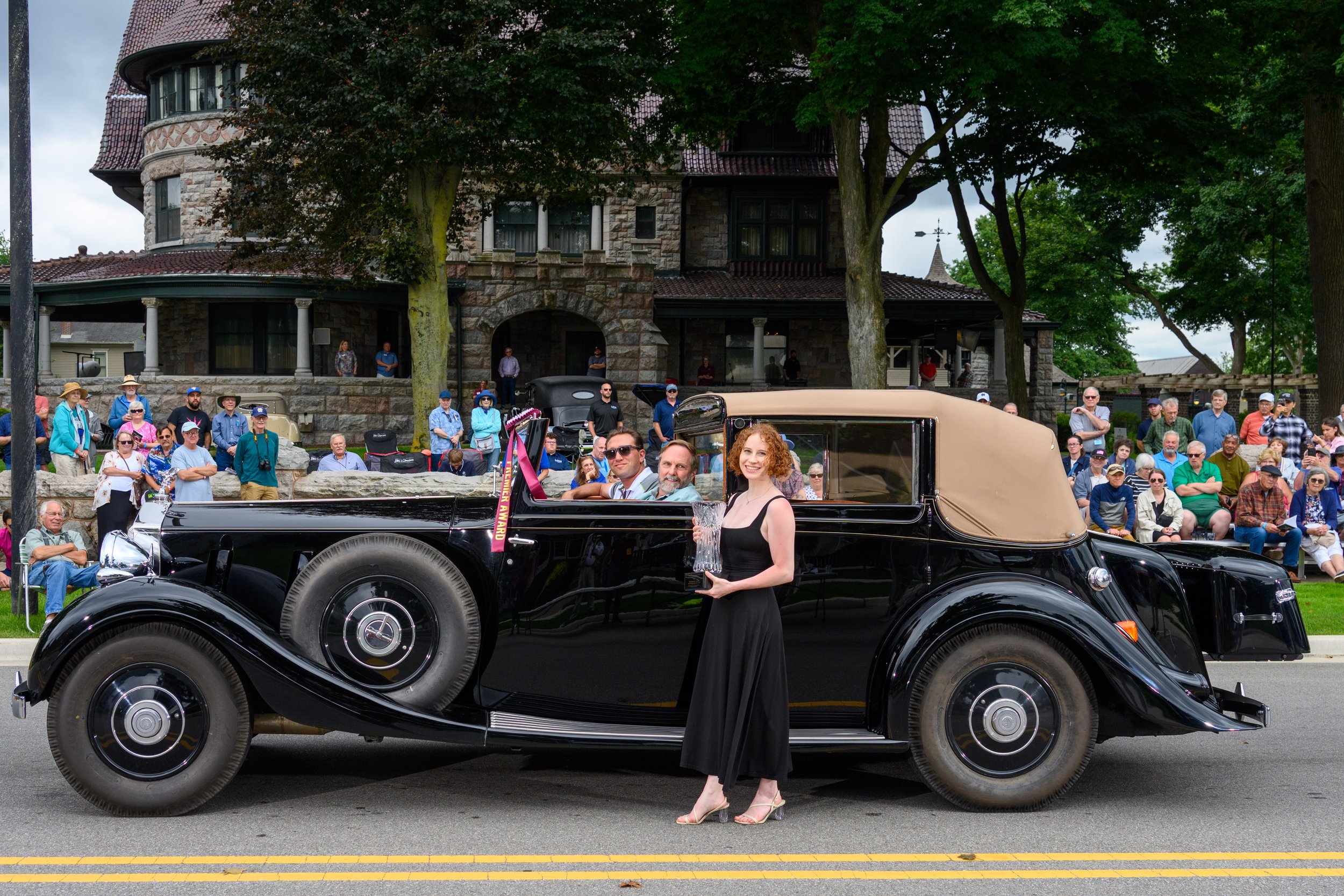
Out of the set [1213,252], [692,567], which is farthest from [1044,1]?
[1213,252]

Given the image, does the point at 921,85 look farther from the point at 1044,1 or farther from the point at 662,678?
the point at 662,678

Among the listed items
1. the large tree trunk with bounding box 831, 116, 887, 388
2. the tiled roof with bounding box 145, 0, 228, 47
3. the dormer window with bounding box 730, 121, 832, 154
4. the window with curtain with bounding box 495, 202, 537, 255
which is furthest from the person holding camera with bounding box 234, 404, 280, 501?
the dormer window with bounding box 730, 121, 832, 154

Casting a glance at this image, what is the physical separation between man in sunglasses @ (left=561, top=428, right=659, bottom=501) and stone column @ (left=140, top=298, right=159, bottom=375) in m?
24.8

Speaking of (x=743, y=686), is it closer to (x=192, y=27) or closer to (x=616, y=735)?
(x=616, y=735)

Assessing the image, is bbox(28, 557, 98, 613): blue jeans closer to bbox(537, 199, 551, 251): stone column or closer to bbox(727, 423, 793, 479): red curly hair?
bbox(727, 423, 793, 479): red curly hair

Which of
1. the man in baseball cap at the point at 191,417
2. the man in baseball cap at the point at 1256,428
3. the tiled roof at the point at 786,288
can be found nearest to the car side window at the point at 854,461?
the man in baseball cap at the point at 191,417

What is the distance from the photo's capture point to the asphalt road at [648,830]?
4.58 meters

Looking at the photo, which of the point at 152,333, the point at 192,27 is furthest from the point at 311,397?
the point at 192,27

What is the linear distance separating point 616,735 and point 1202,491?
32.0 feet

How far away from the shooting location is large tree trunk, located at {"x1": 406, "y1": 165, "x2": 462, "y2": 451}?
2417 centimetres

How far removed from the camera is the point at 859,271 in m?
22.4

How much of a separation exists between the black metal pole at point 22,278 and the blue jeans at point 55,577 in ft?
2.00

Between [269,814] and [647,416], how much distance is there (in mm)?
23207

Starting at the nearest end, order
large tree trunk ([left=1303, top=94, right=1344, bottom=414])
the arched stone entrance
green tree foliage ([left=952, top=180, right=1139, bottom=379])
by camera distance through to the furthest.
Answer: large tree trunk ([left=1303, top=94, right=1344, bottom=414])
the arched stone entrance
green tree foliage ([left=952, top=180, right=1139, bottom=379])
